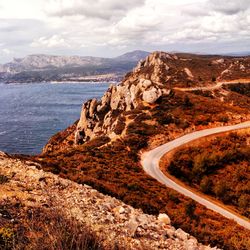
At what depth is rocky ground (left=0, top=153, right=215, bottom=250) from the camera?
11766mm

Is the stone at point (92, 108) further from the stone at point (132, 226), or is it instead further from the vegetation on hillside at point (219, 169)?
the stone at point (132, 226)

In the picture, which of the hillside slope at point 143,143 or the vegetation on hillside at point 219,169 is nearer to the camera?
the hillside slope at point 143,143

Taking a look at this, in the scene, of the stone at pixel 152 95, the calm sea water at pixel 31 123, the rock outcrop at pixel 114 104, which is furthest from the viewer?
the calm sea water at pixel 31 123

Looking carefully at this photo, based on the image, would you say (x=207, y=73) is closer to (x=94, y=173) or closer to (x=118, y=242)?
(x=94, y=173)

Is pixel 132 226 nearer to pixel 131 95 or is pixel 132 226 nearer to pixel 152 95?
pixel 152 95

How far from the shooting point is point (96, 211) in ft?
43.7

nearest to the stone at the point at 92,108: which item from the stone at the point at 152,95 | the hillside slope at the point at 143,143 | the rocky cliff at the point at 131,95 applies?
the rocky cliff at the point at 131,95

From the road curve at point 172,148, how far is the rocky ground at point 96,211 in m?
13.1

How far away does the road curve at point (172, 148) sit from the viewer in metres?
26.3

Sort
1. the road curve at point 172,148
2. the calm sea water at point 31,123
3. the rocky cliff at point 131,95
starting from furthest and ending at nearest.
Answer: the calm sea water at point 31,123 < the rocky cliff at point 131,95 < the road curve at point 172,148

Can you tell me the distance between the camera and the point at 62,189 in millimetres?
15297

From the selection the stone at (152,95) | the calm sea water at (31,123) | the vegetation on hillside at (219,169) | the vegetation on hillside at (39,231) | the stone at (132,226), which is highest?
the stone at (152,95)

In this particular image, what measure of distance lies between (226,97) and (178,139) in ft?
161

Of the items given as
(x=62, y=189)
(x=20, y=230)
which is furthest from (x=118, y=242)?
(x=62, y=189)
